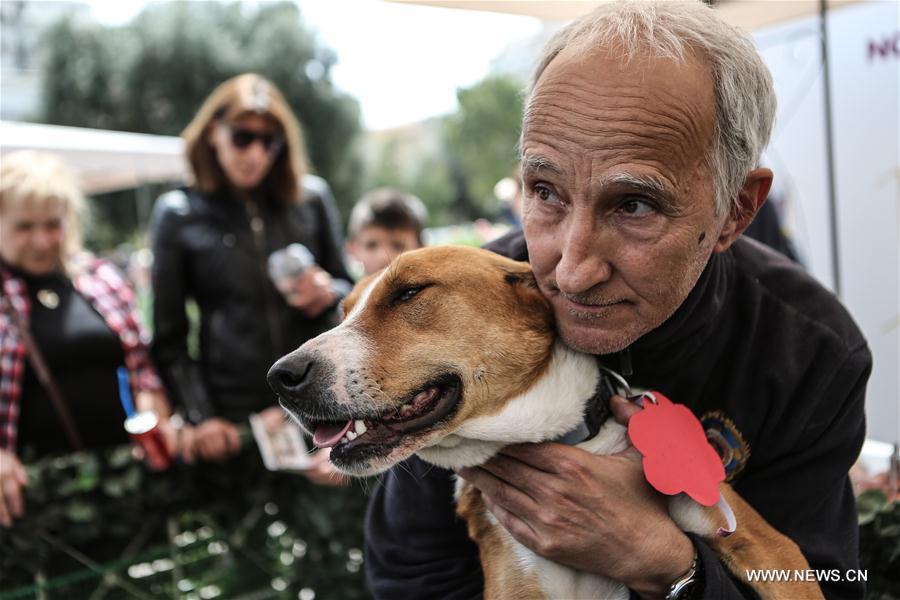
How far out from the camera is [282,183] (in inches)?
176

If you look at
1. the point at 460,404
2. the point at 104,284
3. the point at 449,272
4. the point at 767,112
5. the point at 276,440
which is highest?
the point at 767,112

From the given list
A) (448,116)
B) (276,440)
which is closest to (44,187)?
(276,440)

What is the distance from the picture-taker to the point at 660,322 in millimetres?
1754

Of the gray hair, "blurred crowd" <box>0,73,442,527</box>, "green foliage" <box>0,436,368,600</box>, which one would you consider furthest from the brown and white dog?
"green foliage" <box>0,436,368,600</box>

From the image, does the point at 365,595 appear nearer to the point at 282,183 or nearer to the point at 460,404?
the point at 282,183

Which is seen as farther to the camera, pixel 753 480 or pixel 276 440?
pixel 276 440

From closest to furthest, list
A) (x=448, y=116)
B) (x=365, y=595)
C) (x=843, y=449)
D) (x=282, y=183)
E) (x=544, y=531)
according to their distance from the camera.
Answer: (x=544, y=531) < (x=843, y=449) < (x=365, y=595) < (x=282, y=183) < (x=448, y=116)

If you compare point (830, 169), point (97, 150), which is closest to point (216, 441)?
point (830, 169)

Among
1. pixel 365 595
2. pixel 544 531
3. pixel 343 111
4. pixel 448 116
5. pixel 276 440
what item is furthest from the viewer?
pixel 448 116

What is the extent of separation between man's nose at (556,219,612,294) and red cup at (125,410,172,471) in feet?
8.22

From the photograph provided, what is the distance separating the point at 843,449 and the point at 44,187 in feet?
12.4

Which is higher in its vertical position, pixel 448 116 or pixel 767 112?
pixel 767 112

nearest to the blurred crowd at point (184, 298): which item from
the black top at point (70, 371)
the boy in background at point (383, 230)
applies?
the black top at point (70, 371)

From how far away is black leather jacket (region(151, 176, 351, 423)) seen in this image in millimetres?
4195
